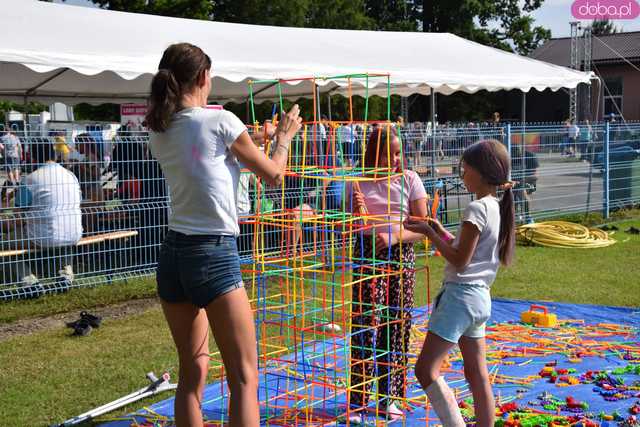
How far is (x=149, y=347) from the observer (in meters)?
6.01

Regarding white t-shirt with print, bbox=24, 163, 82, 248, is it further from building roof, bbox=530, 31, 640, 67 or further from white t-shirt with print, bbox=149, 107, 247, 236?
building roof, bbox=530, 31, 640, 67

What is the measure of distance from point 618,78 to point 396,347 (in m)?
40.2

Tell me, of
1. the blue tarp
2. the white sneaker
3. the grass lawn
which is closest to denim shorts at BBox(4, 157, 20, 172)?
the white sneaker

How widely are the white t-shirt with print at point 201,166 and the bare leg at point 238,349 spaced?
29 cm

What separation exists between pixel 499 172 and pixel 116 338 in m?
3.93

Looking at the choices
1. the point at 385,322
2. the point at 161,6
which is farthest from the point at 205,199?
the point at 161,6

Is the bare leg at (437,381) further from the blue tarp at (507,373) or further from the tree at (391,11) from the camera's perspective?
the tree at (391,11)

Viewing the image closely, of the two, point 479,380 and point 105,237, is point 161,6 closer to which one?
point 105,237

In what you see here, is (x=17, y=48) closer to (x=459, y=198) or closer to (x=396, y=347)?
(x=396, y=347)

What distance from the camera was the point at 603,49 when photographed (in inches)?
1645

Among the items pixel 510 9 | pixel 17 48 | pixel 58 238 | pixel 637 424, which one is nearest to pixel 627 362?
pixel 637 424

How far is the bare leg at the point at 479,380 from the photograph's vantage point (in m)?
3.56

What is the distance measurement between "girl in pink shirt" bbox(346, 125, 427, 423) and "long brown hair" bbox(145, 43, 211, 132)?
4.60 ft

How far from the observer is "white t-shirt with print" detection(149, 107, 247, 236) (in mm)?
2943
